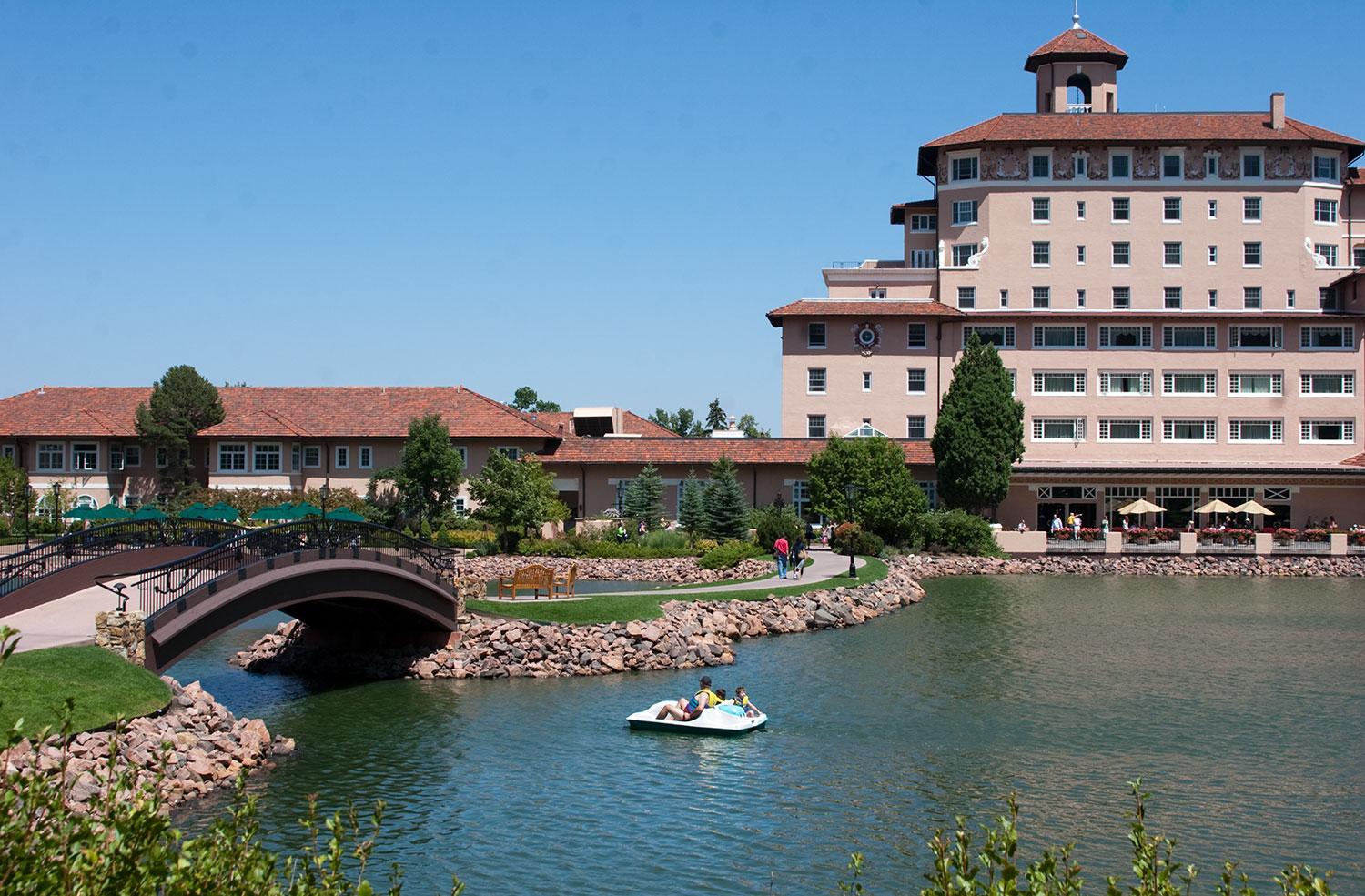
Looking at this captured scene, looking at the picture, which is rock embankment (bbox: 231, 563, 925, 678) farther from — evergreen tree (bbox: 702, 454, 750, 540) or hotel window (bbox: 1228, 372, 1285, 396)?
hotel window (bbox: 1228, 372, 1285, 396)

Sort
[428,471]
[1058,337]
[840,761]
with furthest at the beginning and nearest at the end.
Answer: [1058,337]
[428,471]
[840,761]

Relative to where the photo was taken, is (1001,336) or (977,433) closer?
(977,433)

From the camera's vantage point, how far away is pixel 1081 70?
270 ft

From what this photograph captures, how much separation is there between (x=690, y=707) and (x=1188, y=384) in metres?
55.6

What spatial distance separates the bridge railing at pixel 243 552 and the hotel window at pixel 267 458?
4183 centimetres

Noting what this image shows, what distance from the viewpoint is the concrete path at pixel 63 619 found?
2283cm

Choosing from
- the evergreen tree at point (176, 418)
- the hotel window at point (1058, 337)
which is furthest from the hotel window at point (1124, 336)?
the evergreen tree at point (176, 418)

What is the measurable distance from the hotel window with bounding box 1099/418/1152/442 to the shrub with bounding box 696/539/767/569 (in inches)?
1066

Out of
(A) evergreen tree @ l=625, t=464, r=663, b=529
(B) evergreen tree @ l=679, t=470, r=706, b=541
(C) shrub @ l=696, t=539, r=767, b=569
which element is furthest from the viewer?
(A) evergreen tree @ l=625, t=464, r=663, b=529

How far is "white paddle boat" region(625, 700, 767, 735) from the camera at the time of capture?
1040 inches

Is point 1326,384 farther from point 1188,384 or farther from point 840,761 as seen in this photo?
point 840,761

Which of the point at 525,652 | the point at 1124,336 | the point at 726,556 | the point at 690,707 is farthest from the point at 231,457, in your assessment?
the point at 690,707

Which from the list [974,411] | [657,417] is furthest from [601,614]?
[657,417]

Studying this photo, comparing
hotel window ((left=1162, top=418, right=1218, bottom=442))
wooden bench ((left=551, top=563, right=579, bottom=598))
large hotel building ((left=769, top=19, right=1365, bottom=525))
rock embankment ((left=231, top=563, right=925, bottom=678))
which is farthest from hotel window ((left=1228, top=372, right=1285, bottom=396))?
rock embankment ((left=231, top=563, right=925, bottom=678))
